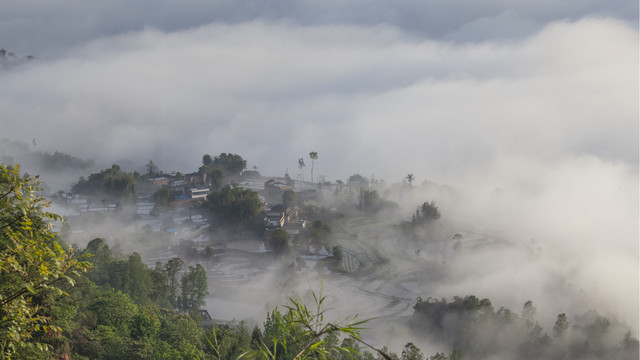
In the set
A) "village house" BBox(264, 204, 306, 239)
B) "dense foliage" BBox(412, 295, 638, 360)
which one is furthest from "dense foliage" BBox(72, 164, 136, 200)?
"dense foliage" BBox(412, 295, 638, 360)

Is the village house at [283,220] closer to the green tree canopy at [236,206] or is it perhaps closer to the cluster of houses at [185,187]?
the green tree canopy at [236,206]

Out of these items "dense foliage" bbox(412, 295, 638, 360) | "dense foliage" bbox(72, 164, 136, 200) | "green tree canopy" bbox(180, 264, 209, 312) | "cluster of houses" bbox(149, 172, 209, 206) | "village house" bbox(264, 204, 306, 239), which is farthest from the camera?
"cluster of houses" bbox(149, 172, 209, 206)

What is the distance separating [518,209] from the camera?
67938mm

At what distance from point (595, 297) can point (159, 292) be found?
31130 mm

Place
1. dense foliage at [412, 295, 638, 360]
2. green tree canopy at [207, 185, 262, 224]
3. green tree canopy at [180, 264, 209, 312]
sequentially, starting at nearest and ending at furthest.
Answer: dense foliage at [412, 295, 638, 360], green tree canopy at [180, 264, 209, 312], green tree canopy at [207, 185, 262, 224]

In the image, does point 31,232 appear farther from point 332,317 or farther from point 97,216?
point 97,216

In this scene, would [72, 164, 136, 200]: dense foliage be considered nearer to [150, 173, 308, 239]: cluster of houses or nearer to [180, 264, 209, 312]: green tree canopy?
[150, 173, 308, 239]: cluster of houses

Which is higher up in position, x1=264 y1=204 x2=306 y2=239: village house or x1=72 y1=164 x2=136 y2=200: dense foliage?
x1=72 y1=164 x2=136 y2=200: dense foliage

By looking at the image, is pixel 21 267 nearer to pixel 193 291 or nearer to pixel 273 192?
pixel 193 291

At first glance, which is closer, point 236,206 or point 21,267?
point 21,267

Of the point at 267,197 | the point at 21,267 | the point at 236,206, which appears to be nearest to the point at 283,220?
the point at 236,206

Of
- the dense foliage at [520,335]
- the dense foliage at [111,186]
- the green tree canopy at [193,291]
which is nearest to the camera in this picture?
the dense foliage at [520,335]

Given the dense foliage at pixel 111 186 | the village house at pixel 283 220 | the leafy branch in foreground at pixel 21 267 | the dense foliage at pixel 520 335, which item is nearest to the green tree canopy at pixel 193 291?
the dense foliage at pixel 520 335

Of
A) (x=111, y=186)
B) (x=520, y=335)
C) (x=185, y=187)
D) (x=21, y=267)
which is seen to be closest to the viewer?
(x=21, y=267)
